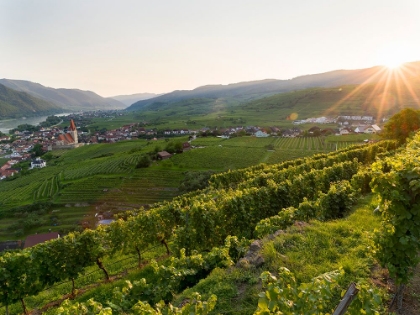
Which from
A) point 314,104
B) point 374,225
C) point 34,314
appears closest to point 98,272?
point 34,314

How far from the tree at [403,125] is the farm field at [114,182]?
25556mm

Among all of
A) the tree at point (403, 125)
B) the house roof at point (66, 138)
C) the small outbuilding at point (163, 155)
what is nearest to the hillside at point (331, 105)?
the house roof at point (66, 138)

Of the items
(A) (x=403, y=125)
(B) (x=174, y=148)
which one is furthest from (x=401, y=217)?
(B) (x=174, y=148)

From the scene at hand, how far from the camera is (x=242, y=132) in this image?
10306cm

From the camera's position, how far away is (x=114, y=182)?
2245 inches

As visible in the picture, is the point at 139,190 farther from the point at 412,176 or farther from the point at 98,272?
the point at 412,176

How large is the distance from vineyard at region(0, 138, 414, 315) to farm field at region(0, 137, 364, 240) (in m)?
28.3

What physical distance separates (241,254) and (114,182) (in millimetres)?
51552

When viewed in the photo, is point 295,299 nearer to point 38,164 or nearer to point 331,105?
point 38,164

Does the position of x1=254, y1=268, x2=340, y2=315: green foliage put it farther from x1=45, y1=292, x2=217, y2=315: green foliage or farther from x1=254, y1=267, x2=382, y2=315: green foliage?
x1=45, y1=292, x2=217, y2=315: green foliage

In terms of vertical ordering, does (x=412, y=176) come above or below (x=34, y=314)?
above

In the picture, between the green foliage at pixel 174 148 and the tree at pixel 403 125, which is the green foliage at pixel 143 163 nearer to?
the green foliage at pixel 174 148

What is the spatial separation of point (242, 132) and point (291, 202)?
87.9 metres

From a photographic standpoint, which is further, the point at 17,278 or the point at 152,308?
the point at 17,278
